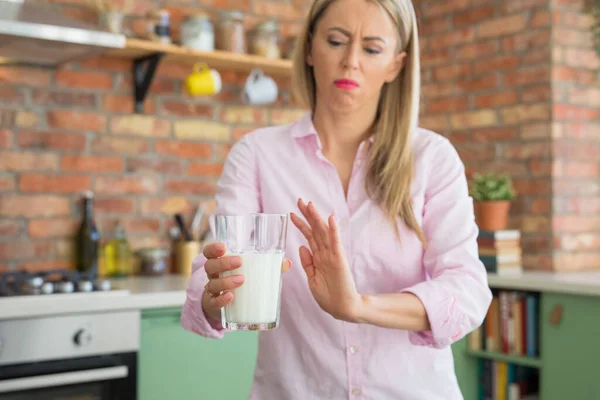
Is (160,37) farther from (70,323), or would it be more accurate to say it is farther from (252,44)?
(70,323)

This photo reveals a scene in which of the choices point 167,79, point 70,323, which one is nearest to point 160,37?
point 167,79

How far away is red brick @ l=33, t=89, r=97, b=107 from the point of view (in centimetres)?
281

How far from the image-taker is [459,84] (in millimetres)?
3512

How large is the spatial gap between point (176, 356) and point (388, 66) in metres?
1.38

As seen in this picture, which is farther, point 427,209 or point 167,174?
point 167,174

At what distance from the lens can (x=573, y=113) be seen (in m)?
3.14

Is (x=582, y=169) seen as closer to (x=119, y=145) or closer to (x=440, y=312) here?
(x=119, y=145)

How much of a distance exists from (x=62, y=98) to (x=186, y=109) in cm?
53

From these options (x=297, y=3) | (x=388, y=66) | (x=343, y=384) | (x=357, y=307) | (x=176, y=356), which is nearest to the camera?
(x=357, y=307)

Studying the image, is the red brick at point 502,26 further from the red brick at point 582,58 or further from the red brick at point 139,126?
the red brick at point 139,126

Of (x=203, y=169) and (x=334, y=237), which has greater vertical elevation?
(x=203, y=169)

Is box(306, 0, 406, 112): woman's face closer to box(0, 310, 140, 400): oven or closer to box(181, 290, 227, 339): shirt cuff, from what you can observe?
box(181, 290, 227, 339): shirt cuff

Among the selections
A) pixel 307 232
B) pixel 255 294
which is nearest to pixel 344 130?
pixel 307 232

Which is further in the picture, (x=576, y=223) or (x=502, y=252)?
(x=576, y=223)
